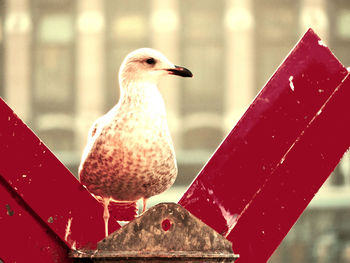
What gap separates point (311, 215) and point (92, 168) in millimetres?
13774

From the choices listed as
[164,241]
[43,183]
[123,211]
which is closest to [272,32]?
[123,211]

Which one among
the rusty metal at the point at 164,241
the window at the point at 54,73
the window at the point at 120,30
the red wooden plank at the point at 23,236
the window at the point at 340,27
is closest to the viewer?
→ the rusty metal at the point at 164,241

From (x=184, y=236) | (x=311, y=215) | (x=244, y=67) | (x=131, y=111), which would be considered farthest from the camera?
(x=244, y=67)

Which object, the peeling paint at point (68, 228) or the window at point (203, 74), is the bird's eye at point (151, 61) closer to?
the peeling paint at point (68, 228)

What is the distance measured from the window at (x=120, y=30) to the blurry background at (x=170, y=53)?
0.02 m

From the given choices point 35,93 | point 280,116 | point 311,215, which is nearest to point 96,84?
point 35,93

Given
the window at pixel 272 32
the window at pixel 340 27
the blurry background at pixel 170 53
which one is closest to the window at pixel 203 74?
the blurry background at pixel 170 53

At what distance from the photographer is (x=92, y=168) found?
0.73 m

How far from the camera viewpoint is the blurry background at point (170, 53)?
15344mm

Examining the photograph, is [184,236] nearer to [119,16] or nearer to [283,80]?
[283,80]

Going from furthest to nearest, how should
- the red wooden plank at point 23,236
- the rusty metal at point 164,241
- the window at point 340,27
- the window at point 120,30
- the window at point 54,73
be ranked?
the window at point 54,73 < the window at point 120,30 < the window at point 340,27 < the red wooden plank at point 23,236 < the rusty metal at point 164,241

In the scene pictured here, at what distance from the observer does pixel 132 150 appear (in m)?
0.71

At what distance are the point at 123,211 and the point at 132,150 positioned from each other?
15cm

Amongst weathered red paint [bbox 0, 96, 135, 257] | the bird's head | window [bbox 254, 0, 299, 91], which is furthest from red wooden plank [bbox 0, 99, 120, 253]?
window [bbox 254, 0, 299, 91]
